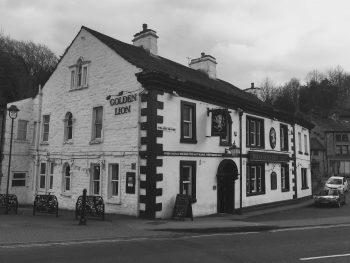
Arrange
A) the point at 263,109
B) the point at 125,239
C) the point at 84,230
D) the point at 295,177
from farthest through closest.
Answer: the point at 295,177 < the point at 263,109 < the point at 84,230 < the point at 125,239

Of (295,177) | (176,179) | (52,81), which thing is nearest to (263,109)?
(295,177)

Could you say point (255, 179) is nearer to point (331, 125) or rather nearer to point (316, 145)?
point (316, 145)

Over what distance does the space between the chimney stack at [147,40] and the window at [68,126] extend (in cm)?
650

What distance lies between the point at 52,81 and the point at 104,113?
613 centimetres

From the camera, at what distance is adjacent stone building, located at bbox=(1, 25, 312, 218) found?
17.0 metres

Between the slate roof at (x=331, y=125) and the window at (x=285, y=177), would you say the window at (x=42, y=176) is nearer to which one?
the window at (x=285, y=177)

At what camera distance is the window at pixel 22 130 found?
76.2ft

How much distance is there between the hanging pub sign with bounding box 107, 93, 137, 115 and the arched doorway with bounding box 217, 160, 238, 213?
6.32 metres

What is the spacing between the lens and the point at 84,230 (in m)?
12.9

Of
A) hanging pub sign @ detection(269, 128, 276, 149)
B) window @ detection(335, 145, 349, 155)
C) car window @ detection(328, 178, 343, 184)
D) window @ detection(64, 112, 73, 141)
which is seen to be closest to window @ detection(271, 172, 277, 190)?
hanging pub sign @ detection(269, 128, 276, 149)

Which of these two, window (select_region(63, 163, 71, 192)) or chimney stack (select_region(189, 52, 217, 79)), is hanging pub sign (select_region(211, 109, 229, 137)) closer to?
window (select_region(63, 163, 71, 192))

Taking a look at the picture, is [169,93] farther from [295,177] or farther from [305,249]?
[295,177]

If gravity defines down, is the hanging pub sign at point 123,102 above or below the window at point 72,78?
below

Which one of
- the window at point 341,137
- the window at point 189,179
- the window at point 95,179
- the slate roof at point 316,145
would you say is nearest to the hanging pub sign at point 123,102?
the window at point 95,179
